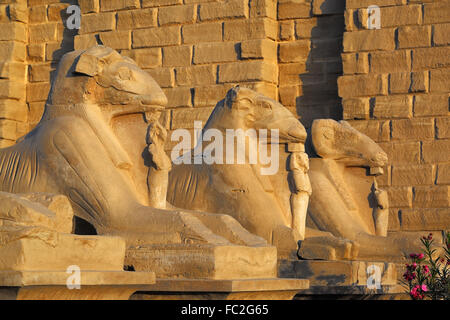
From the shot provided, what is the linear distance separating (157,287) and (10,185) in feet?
4.46

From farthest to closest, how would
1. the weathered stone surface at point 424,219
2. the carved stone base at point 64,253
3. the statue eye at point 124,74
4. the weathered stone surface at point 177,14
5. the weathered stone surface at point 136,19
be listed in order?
the weathered stone surface at point 136,19 → the weathered stone surface at point 177,14 → the weathered stone surface at point 424,219 → the statue eye at point 124,74 → the carved stone base at point 64,253

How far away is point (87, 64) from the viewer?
5.49m

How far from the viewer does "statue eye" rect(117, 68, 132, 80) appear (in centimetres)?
561

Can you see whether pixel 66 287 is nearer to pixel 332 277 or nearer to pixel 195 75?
pixel 332 277

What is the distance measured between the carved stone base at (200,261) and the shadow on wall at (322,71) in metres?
5.85

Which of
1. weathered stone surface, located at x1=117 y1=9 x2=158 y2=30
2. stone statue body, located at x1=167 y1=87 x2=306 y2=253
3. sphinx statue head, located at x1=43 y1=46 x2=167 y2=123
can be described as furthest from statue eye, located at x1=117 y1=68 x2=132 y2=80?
weathered stone surface, located at x1=117 y1=9 x2=158 y2=30

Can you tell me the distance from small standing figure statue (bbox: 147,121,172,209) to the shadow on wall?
17.0 ft

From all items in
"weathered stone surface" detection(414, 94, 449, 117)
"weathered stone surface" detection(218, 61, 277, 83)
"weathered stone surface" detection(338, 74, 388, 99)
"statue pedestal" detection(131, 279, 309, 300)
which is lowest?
"statue pedestal" detection(131, 279, 309, 300)

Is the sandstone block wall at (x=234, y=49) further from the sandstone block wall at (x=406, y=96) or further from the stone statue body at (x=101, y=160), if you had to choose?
the stone statue body at (x=101, y=160)

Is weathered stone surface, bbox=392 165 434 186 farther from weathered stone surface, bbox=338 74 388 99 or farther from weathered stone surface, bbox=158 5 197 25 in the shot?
weathered stone surface, bbox=158 5 197 25

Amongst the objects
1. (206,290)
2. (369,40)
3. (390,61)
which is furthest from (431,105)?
(206,290)

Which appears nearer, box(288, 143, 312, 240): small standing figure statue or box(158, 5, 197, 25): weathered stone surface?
box(288, 143, 312, 240): small standing figure statue

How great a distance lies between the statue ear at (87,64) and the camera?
548cm

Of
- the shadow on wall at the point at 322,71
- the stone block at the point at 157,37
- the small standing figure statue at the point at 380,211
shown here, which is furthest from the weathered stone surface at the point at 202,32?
the small standing figure statue at the point at 380,211
